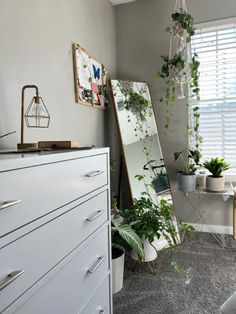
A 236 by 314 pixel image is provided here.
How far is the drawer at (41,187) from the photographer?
649mm

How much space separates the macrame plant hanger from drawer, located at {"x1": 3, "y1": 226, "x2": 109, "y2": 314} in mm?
1836

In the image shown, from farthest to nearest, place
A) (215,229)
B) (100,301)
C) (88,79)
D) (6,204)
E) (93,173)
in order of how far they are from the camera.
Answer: (215,229)
(88,79)
(100,301)
(93,173)
(6,204)

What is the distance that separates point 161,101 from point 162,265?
171cm

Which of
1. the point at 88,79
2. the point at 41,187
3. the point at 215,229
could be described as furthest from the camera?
the point at 215,229

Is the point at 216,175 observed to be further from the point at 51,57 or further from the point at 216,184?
the point at 51,57

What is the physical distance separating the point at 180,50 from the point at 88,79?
1.00 m

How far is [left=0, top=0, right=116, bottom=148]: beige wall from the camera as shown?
1371 millimetres

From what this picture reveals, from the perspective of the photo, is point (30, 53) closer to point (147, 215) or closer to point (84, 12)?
point (84, 12)

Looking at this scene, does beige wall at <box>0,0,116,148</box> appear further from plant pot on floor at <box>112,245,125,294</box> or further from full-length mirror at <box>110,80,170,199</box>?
plant pot on floor at <box>112,245,125,294</box>

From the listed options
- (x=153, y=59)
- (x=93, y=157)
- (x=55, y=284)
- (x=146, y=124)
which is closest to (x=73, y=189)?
(x=93, y=157)

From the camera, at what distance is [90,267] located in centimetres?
111

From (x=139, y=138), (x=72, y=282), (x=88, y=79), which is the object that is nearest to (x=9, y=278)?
(x=72, y=282)

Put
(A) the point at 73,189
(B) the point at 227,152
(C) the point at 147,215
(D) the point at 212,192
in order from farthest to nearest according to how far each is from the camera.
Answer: (B) the point at 227,152
(D) the point at 212,192
(C) the point at 147,215
(A) the point at 73,189

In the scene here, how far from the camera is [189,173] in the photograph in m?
2.58
